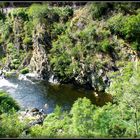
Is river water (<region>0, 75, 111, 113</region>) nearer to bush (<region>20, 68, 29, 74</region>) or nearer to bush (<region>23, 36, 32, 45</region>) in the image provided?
bush (<region>20, 68, 29, 74</region>)

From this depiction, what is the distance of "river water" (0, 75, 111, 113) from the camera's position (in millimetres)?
50938

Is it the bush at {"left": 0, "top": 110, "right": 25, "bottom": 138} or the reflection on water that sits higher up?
the reflection on water

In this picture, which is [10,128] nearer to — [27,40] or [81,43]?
[81,43]

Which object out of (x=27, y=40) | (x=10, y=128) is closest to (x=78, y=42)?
(x=27, y=40)

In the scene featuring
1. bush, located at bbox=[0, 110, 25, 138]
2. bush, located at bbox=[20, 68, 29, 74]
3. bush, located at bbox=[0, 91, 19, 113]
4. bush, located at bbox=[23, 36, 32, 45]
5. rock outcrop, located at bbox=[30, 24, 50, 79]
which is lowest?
bush, located at bbox=[0, 110, 25, 138]

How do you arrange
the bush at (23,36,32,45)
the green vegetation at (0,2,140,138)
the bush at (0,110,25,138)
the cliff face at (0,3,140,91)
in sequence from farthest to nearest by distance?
the bush at (23,36,32,45) → the cliff face at (0,3,140,91) → the green vegetation at (0,2,140,138) → the bush at (0,110,25,138)

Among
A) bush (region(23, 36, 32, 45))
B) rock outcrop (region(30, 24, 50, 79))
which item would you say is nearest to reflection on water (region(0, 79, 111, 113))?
rock outcrop (region(30, 24, 50, 79))

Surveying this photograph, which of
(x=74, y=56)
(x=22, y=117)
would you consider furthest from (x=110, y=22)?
(x=22, y=117)

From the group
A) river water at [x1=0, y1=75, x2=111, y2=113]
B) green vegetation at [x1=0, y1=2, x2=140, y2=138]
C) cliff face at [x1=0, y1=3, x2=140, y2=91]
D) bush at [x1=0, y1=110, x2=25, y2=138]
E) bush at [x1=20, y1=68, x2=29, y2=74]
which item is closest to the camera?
bush at [x1=0, y1=110, x2=25, y2=138]

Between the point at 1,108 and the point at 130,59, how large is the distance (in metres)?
25.1

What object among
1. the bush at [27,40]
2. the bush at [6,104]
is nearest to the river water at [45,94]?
the bush at [6,104]

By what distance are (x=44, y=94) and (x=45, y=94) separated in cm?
17

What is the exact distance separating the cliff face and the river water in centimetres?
309

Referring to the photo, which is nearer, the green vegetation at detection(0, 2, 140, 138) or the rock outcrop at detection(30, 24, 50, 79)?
the green vegetation at detection(0, 2, 140, 138)
